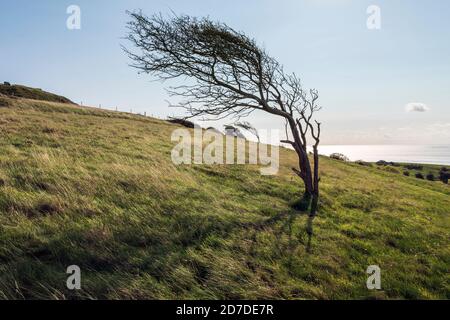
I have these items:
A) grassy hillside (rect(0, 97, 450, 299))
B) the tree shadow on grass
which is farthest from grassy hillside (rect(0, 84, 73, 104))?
the tree shadow on grass

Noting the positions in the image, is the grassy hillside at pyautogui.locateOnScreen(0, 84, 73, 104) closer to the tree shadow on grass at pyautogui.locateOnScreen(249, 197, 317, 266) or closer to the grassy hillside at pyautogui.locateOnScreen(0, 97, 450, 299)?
the grassy hillside at pyautogui.locateOnScreen(0, 97, 450, 299)

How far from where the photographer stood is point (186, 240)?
7.00 metres

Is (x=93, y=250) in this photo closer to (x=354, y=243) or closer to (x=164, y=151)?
(x=354, y=243)

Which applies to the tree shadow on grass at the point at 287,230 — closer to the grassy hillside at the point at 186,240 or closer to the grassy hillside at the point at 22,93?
the grassy hillside at the point at 186,240

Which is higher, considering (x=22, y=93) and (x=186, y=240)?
(x=22, y=93)

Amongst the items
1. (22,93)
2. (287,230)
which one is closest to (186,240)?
(287,230)

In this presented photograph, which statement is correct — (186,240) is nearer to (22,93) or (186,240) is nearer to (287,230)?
(287,230)

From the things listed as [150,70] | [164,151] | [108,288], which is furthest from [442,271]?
[164,151]

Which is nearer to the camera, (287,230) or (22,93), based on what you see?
(287,230)

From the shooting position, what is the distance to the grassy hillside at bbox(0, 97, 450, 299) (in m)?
5.26

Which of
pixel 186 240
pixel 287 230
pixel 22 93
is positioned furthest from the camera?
pixel 22 93

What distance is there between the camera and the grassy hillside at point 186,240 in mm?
5258

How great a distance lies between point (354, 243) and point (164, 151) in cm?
1342
